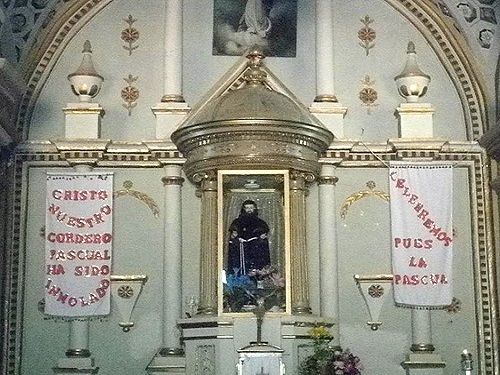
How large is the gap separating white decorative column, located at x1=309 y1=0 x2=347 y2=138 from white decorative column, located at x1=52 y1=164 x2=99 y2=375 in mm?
3807

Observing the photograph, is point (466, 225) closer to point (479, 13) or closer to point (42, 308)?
point (479, 13)

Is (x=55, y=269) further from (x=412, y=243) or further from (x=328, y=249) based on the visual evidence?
(x=412, y=243)

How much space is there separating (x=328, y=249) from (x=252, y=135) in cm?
177

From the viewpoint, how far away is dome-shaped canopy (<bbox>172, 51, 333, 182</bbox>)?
1062 cm

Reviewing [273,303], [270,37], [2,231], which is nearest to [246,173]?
[273,303]

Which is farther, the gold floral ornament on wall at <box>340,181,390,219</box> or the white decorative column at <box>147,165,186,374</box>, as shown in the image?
the gold floral ornament on wall at <box>340,181,390,219</box>

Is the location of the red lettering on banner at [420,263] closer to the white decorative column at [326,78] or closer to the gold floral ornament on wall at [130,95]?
the white decorative column at [326,78]

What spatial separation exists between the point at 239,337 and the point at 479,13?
5.13m

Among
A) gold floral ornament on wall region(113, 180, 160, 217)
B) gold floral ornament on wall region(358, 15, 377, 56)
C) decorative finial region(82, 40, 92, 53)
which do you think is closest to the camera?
gold floral ornament on wall region(113, 180, 160, 217)

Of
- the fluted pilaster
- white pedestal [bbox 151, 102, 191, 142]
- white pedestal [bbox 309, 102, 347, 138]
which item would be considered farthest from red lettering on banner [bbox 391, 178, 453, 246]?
white pedestal [bbox 151, 102, 191, 142]

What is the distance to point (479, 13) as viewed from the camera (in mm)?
11844

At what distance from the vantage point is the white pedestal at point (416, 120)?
11.6 meters

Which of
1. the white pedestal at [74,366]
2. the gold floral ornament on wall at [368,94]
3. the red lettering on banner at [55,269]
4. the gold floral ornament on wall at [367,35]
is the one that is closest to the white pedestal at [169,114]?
the red lettering on banner at [55,269]

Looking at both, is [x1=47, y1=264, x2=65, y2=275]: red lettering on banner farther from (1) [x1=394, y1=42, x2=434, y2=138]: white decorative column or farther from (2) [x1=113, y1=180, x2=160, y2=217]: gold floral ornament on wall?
(1) [x1=394, y1=42, x2=434, y2=138]: white decorative column
